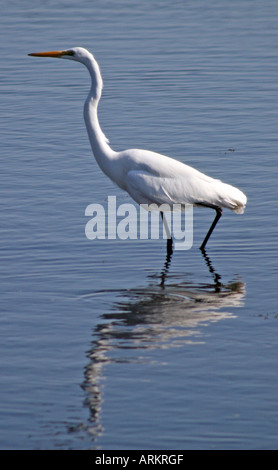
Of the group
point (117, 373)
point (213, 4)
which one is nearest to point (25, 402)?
point (117, 373)

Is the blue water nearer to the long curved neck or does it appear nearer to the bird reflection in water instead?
the bird reflection in water

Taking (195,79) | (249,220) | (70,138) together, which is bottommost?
(249,220)

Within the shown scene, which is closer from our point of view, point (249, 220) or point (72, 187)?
point (249, 220)

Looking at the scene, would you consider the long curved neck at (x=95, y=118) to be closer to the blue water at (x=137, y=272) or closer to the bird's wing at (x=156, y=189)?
the bird's wing at (x=156, y=189)

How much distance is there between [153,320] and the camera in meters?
8.91

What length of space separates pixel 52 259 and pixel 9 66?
10553mm

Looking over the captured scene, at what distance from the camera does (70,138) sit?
15.6m

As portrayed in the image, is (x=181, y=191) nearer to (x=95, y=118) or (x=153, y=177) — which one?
(x=153, y=177)

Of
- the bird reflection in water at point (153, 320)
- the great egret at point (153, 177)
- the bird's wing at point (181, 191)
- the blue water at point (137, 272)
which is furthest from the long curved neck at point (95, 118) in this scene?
the bird reflection in water at point (153, 320)

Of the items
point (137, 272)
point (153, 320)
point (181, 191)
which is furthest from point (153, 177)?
point (153, 320)

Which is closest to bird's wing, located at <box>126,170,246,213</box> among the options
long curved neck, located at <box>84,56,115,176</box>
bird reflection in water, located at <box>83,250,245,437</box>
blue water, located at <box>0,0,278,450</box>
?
long curved neck, located at <box>84,56,115,176</box>

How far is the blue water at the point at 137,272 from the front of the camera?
7078mm

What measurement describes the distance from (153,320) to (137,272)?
1.57m

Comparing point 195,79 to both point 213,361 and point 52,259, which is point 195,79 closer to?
point 52,259
